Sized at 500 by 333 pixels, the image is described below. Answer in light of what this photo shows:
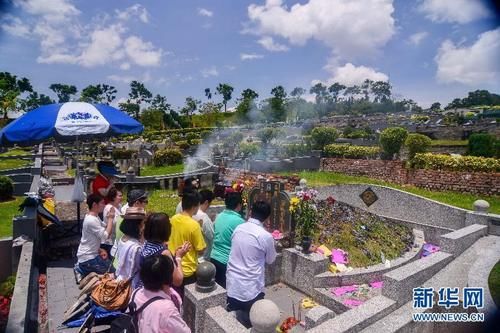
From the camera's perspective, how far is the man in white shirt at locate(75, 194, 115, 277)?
14.7 ft

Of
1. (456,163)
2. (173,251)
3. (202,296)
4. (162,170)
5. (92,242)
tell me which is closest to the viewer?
(202,296)

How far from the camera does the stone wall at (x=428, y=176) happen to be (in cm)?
1261

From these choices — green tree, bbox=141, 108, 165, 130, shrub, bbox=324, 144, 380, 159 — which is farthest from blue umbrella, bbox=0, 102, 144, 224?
green tree, bbox=141, 108, 165, 130

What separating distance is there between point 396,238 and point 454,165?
8.09 m

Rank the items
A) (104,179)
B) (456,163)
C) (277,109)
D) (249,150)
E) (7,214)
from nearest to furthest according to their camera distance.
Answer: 1. (104,179)
2. (7,214)
3. (456,163)
4. (249,150)
5. (277,109)

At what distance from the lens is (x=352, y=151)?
2116 centimetres

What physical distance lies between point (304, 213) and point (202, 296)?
11.3ft

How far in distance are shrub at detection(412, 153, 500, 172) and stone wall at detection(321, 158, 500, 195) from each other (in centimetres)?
76

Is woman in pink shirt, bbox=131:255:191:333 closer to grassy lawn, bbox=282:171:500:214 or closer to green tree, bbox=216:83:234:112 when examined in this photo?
grassy lawn, bbox=282:171:500:214

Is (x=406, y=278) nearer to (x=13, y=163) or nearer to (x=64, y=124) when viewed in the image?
(x=64, y=124)

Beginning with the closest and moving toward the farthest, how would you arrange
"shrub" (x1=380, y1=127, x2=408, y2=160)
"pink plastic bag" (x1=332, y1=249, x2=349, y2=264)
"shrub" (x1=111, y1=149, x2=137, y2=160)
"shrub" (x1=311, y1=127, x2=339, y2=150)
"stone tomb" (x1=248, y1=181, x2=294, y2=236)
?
1. "pink plastic bag" (x1=332, y1=249, x2=349, y2=264)
2. "stone tomb" (x1=248, y1=181, x2=294, y2=236)
3. "shrub" (x1=380, y1=127, x2=408, y2=160)
4. "shrub" (x1=311, y1=127, x2=339, y2=150)
5. "shrub" (x1=111, y1=149, x2=137, y2=160)

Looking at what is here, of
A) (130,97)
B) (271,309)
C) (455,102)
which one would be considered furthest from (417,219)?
(455,102)

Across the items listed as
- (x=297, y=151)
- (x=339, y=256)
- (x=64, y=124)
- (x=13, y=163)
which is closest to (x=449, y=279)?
(x=339, y=256)

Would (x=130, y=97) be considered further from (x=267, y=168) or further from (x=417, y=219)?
(x=417, y=219)
